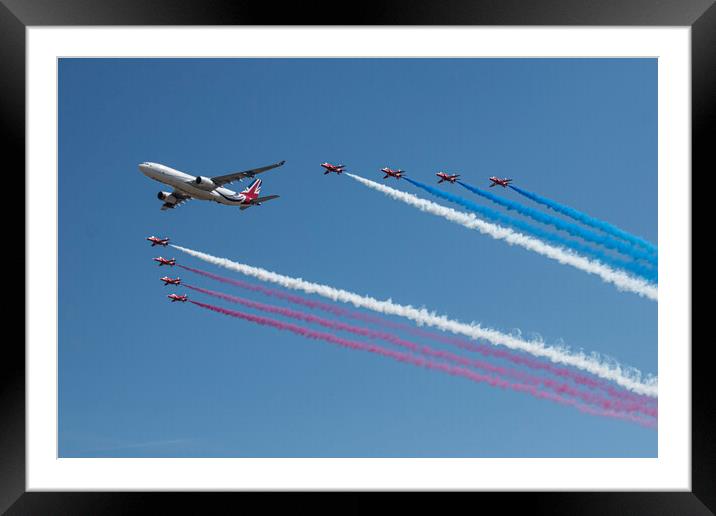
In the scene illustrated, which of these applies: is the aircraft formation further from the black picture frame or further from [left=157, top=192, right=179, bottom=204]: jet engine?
the black picture frame

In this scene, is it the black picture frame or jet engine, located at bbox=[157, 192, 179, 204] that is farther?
jet engine, located at bbox=[157, 192, 179, 204]

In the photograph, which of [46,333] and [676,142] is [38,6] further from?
[676,142]

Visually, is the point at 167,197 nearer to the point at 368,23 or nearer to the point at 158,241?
the point at 158,241

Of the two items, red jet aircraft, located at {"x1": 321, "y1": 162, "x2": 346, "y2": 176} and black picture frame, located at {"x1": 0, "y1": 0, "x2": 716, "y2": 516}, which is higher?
red jet aircraft, located at {"x1": 321, "y1": 162, "x2": 346, "y2": 176}

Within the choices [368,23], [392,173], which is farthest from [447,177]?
[368,23]

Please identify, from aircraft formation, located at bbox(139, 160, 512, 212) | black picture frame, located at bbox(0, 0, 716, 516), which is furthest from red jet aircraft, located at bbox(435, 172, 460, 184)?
black picture frame, located at bbox(0, 0, 716, 516)

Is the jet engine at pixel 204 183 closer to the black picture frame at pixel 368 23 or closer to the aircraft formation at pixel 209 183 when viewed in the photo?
the aircraft formation at pixel 209 183
